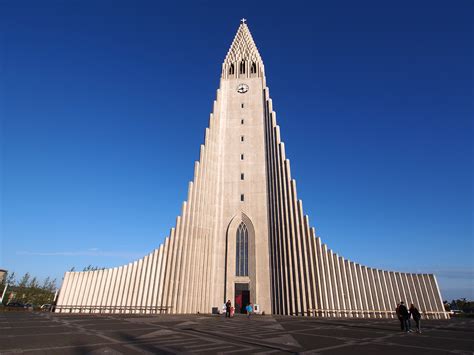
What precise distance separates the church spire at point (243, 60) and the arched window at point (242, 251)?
22340mm

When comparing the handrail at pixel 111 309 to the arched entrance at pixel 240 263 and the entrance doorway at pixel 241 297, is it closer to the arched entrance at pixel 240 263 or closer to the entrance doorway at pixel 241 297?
the arched entrance at pixel 240 263

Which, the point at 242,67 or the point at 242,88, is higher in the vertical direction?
the point at 242,67

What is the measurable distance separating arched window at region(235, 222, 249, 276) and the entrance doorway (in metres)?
1.39

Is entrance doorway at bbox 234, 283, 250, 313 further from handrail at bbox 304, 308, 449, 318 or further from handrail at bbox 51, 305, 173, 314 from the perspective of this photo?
handrail at bbox 51, 305, 173, 314

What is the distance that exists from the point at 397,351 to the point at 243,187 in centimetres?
2562

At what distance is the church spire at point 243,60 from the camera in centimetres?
4166

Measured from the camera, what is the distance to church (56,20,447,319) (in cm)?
2775

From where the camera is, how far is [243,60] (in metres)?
43.1

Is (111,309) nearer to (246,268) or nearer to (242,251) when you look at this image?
(246,268)

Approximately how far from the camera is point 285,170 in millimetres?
31688

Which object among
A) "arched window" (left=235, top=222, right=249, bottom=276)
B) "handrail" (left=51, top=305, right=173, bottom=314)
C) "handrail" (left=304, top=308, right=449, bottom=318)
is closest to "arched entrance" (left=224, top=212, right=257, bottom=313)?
"arched window" (left=235, top=222, right=249, bottom=276)

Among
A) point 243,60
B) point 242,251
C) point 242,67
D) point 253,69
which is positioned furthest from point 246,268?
point 243,60

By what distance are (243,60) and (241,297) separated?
32722mm

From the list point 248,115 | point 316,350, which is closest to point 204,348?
point 316,350
